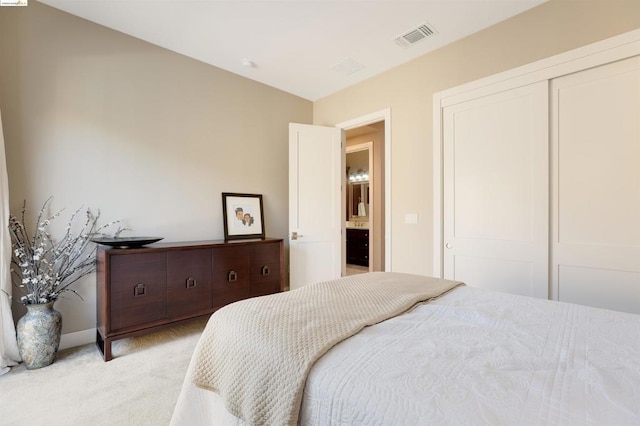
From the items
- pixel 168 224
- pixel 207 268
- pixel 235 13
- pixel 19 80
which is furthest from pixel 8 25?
pixel 207 268

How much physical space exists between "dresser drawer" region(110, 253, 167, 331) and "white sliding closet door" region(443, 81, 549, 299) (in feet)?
8.34

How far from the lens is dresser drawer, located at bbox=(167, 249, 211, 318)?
250 cm

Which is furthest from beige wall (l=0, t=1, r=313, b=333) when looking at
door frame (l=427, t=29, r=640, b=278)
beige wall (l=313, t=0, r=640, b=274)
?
door frame (l=427, t=29, r=640, b=278)

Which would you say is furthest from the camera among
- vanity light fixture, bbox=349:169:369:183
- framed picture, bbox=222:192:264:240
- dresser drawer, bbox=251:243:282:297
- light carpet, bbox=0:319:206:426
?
vanity light fixture, bbox=349:169:369:183

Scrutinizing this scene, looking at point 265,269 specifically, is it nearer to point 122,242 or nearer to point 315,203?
point 315,203

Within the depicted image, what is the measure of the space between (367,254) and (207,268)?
11.3ft

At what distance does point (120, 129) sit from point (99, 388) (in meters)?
2.05

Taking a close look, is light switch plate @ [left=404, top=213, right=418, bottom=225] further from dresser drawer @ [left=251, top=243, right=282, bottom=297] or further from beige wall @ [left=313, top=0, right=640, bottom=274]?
dresser drawer @ [left=251, top=243, right=282, bottom=297]

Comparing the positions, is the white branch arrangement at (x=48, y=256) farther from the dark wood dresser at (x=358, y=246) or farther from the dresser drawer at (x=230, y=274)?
the dark wood dresser at (x=358, y=246)

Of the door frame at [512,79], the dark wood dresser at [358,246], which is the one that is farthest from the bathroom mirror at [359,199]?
the door frame at [512,79]

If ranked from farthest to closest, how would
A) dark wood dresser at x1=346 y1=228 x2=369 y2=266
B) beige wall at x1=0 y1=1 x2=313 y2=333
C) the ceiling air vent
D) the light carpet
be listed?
1. dark wood dresser at x1=346 y1=228 x2=369 y2=266
2. the ceiling air vent
3. beige wall at x1=0 y1=1 x2=313 y2=333
4. the light carpet

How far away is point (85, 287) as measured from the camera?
2.51 m

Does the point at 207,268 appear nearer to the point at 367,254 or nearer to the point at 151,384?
the point at 151,384

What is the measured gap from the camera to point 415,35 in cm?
265
